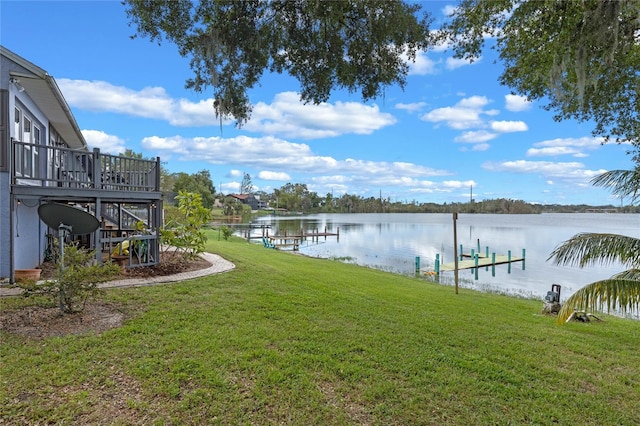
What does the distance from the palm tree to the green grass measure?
2.68 ft

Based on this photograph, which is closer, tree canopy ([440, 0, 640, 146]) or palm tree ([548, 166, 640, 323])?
tree canopy ([440, 0, 640, 146])

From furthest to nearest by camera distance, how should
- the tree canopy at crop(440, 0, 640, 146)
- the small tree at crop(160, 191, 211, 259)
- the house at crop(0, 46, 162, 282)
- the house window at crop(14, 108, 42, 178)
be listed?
the small tree at crop(160, 191, 211, 259)
the house window at crop(14, 108, 42, 178)
the house at crop(0, 46, 162, 282)
the tree canopy at crop(440, 0, 640, 146)

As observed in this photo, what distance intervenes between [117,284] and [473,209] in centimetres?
10948

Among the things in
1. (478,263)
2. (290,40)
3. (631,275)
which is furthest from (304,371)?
(478,263)

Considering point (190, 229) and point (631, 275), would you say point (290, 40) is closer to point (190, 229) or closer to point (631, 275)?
point (631, 275)

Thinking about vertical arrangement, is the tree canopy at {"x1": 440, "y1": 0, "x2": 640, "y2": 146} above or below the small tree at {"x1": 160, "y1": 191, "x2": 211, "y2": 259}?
above

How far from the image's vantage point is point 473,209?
10469 cm

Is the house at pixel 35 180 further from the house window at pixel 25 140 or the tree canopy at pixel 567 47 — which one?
the tree canopy at pixel 567 47

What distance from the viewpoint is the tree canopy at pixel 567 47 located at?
13.6 feet

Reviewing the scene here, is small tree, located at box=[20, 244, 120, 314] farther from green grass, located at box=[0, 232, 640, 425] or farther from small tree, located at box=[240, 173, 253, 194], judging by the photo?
small tree, located at box=[240, 173, 253, 194]

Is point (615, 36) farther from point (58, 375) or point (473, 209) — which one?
point (473, 209)

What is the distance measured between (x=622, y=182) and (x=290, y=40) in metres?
4.80

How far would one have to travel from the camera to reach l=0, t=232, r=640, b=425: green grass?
3021mm

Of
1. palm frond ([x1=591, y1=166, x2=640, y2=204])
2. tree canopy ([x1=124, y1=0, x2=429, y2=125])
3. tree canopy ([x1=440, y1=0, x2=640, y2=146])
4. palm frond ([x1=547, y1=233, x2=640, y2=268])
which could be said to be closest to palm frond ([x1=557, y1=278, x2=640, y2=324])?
palm frond ([x1=547, y1=233, x2=640, y2=268])
